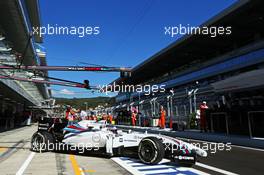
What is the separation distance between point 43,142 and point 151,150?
454 cm

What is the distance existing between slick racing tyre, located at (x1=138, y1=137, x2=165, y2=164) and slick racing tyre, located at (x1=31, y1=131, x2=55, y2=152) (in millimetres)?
4088

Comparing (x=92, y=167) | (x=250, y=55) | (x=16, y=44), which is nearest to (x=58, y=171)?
(x=92, y=167)

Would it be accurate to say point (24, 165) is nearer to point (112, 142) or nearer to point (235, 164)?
point (112, 142)

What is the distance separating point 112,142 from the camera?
371 inches

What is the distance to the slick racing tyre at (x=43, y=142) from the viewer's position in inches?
442

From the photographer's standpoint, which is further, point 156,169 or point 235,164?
point 235,164

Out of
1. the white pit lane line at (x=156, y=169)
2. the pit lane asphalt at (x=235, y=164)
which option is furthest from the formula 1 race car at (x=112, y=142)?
the pit lane asphalt at (x=235, y=164)

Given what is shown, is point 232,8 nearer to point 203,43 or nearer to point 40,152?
point 203,43

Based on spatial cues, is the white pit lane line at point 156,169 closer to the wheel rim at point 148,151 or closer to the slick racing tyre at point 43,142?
the wheel rim at point 148,151

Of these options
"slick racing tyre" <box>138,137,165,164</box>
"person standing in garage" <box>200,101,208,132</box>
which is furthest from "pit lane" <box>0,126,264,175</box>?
"person standing in garage" <box>200,101,208,132</box>

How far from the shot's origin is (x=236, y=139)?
1466cm

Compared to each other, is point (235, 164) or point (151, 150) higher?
point (151, 150)

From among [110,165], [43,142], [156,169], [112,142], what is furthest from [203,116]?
[156,169]

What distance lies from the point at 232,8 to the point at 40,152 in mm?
22825
